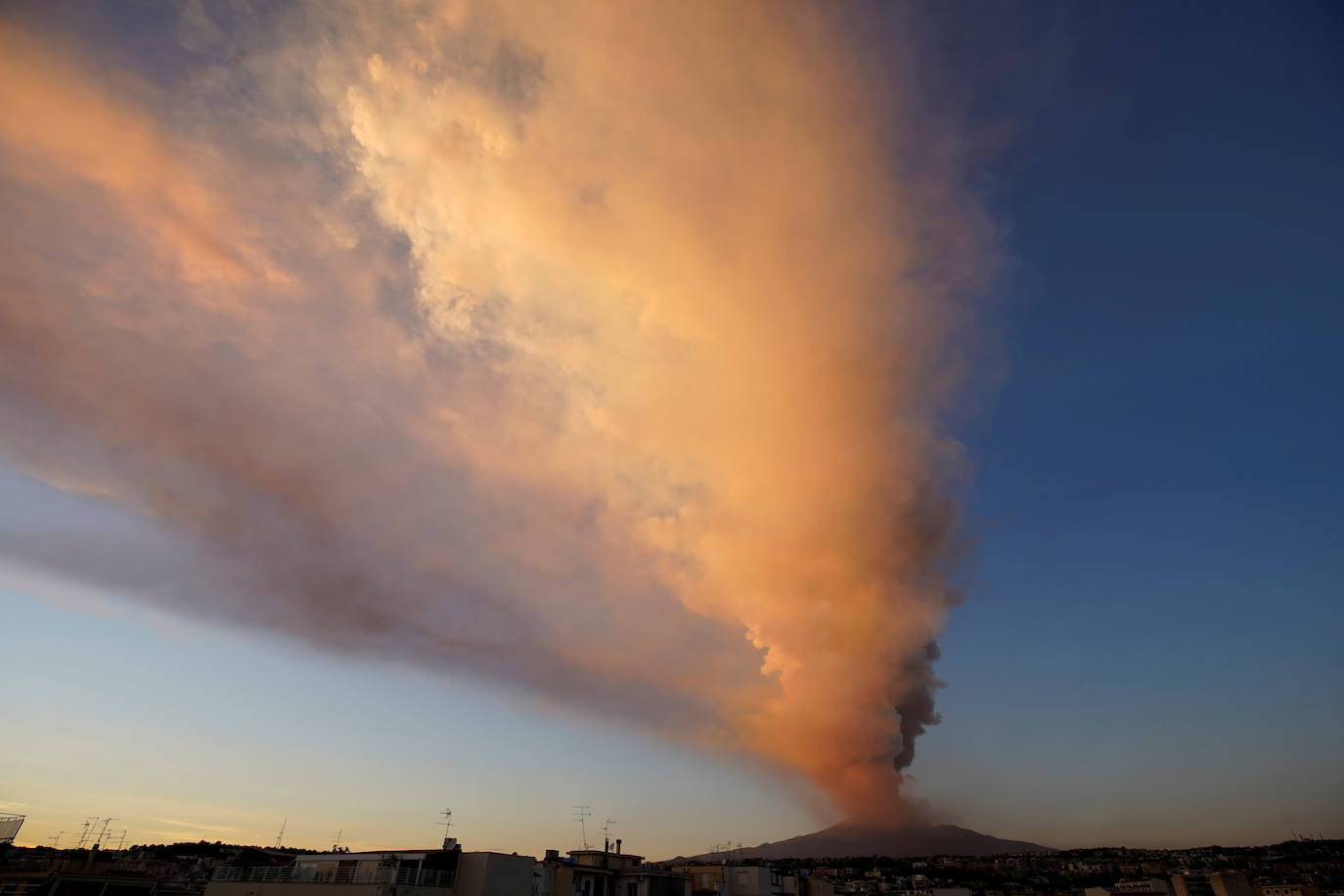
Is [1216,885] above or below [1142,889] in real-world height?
below

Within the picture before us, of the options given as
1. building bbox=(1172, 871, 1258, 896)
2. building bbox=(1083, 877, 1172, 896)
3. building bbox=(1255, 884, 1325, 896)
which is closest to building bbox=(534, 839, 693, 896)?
building bbox=(1083, 877, 1172, 896)

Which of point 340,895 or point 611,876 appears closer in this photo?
point 340,895

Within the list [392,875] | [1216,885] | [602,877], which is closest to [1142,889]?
[1216,885]

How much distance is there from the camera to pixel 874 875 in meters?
193

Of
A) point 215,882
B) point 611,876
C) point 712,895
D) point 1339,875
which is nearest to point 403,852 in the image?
point 215,882

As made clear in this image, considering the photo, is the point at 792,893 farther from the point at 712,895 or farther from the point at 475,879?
the point at 475,879

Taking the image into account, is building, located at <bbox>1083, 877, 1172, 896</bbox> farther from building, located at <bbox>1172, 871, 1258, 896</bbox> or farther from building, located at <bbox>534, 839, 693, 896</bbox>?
building, located at <bbox>534, 839, 693, 896</bbox>

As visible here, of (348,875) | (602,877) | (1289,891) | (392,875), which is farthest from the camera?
(1289,891)

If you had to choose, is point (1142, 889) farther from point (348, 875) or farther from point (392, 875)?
point (348, 875)

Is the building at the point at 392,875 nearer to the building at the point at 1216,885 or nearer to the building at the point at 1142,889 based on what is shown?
the building at the point at 1142,889

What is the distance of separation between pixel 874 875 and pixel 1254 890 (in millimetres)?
91618

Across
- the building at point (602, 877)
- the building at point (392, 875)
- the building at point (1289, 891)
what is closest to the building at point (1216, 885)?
the building at point (1289, 891)

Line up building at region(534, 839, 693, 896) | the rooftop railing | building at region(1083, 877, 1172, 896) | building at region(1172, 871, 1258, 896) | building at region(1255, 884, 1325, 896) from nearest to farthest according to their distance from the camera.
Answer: the rooftop railing, building at region(534, 839, 693, 896), building at region(1172, 871, 1258, 896), building at region(1255, 884, 1325, 896), building at region(1083, 877, 1172, 896)

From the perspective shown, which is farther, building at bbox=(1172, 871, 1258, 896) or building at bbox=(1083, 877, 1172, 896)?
building at bbox=(1083, 877, 1172, 896)
